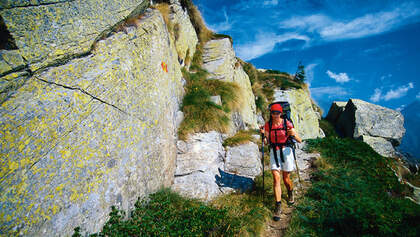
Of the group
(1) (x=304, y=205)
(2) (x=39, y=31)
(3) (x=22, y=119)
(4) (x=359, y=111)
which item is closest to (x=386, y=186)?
(1) (x=304, y=205)

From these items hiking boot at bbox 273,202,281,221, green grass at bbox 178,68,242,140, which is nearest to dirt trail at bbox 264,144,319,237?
hiking boot at bbox 273,202,281,221

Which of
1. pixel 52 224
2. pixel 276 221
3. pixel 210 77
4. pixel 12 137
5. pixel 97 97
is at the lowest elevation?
pixel 276 221

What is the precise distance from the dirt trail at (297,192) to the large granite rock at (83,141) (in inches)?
114

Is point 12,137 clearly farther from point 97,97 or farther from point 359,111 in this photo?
point 359,111

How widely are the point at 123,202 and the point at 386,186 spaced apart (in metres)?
7.56

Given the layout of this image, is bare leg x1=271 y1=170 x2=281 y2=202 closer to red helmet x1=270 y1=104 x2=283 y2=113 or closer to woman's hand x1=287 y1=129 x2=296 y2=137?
woman's hand x1=287 y1=129 x2=296 y2=137

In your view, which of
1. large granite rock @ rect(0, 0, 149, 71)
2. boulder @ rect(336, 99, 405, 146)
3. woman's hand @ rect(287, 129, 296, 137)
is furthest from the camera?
boulder @ rect(336, 99, 405, 146)

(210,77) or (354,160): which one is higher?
(210,77)

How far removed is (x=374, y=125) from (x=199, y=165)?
27.6 m

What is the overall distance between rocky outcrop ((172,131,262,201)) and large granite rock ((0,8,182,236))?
81 cm

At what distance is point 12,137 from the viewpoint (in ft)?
7.54

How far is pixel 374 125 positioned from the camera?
2381 cm

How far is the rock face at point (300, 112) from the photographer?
66.5 ft

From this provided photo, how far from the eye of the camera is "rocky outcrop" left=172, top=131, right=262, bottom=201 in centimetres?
546
